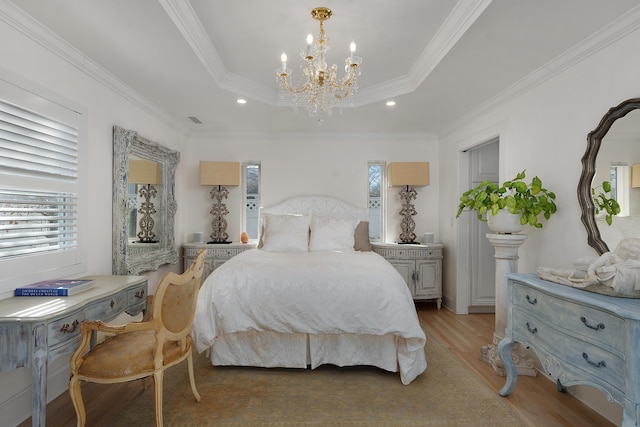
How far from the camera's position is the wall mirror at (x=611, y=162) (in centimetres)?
200

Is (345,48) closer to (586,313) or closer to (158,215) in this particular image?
(586,313)

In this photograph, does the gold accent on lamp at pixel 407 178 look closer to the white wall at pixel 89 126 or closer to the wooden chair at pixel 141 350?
the white wall at pixel 89 126

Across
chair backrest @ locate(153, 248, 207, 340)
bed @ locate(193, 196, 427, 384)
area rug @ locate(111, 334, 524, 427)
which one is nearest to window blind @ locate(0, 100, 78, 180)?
chair backrest @ locate(153, 248, 207, 340)

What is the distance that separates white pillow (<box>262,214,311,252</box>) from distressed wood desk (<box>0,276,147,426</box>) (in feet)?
6.81

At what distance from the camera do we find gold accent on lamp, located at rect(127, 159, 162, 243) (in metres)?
3.48

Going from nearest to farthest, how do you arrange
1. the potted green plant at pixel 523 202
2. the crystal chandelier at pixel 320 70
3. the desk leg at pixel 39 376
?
the desk leg at pixel 39 376 → the crystal chandelier at pixel 320 70 → the potted green plant at pixel 523 202

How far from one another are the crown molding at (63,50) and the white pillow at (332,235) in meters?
2.33

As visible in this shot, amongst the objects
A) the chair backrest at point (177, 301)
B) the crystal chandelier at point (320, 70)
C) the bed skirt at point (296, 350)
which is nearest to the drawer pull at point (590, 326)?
the bed skirt at point (296, 350)

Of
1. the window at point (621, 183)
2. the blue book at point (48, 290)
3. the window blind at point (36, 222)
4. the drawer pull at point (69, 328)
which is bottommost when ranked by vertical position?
the drawer pull at point (69, 328)

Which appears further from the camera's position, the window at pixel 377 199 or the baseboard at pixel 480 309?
the window at pixel 377 199

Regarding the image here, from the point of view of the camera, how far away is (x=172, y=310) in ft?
6.18

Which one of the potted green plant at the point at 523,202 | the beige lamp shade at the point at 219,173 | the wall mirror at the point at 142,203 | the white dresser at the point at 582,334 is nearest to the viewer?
the white dresser at the point at 582,334

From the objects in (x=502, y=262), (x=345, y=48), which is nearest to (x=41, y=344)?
(x=345, y=48)

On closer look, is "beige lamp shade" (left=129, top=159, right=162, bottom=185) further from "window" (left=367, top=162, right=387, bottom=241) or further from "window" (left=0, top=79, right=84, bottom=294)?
"window" (left=367, top=162, right=387, bottom=241)
